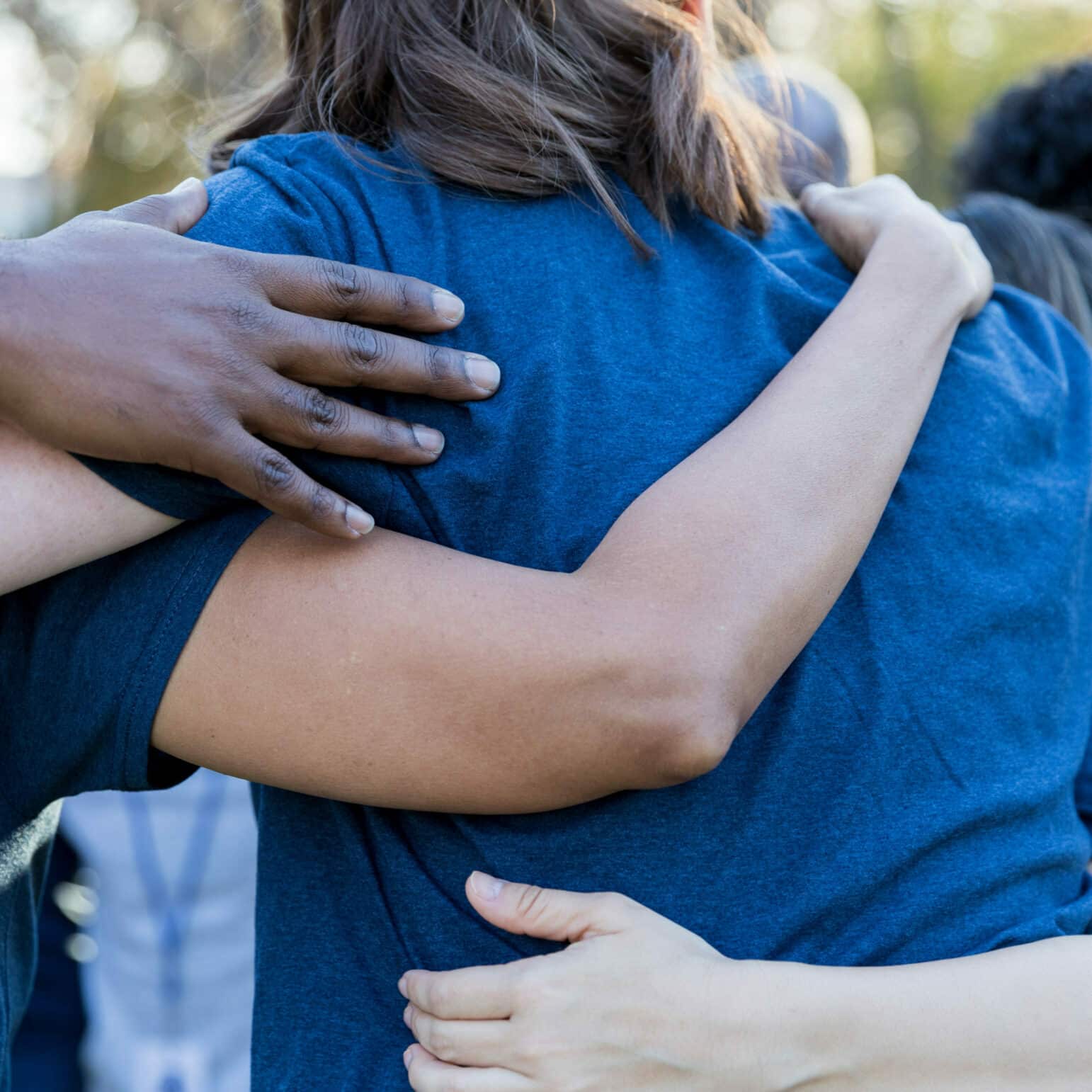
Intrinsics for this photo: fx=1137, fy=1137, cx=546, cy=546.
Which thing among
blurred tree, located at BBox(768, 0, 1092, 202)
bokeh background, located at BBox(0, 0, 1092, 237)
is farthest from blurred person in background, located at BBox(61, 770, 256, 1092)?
blurred tree, located at BBox(768, 0, 1092, 202)

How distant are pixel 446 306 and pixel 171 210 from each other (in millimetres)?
302

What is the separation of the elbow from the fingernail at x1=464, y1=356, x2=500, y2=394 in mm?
382

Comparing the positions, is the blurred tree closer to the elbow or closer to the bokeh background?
the bokeh background

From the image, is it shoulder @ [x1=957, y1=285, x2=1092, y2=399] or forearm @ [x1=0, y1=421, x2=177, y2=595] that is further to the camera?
shoulder @ [x1=957, y1=285, x2=1092, y2=399]

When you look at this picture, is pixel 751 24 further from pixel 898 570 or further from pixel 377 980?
pixel 377 980

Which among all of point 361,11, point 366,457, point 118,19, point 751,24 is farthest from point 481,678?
point 118,19

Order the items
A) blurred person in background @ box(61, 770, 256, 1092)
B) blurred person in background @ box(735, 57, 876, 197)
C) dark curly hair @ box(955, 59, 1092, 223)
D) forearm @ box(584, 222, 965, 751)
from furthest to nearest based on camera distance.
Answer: blurred person in background @ box(61, 770, 256, 1092) → dark curly hair @ box(955, 59, 1092, 223) → blurred person in background @ box(735, 57, 876, 197) → forearm @ box(584, 222, 965, 751)

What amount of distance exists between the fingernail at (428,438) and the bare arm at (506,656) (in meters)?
0.10

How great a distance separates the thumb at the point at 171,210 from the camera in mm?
1174

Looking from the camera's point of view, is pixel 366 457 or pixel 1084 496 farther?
pixel 1084 496

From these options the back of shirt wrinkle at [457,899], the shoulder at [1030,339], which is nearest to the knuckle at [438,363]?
the back of shirt wrinkle at [457,899]

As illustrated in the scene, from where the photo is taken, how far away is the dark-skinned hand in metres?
1.05

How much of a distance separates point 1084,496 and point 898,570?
40 centimetres

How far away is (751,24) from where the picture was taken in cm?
178
